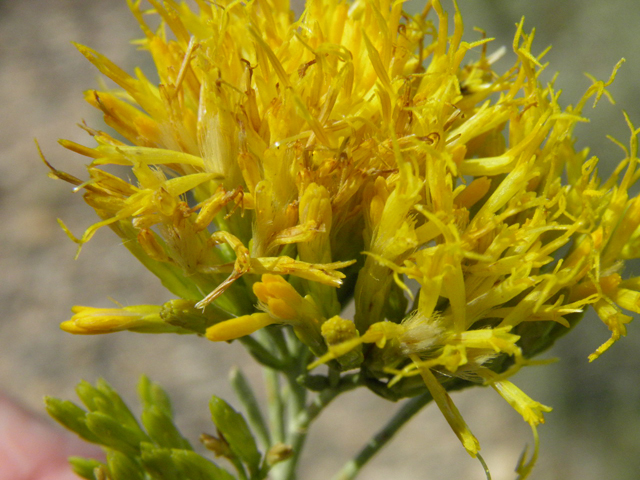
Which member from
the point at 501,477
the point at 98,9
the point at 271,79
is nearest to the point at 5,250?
the point at 98,9

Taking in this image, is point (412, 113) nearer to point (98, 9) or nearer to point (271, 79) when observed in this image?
point (271, 79)

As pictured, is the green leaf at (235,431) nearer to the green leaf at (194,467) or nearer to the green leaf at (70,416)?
the green leaf at (194,467)

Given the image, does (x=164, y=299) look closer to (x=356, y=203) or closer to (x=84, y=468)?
(x=84, y=468)

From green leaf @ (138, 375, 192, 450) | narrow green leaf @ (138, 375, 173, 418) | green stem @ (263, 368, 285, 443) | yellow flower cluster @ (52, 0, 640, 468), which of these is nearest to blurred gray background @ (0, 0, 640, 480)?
yellow flower cluster @ (52, 0, 640, 468)

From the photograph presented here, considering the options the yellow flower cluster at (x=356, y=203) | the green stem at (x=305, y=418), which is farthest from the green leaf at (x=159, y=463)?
the green stem at (x=305, y=418)

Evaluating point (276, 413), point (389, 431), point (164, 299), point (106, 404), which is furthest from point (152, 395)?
point (164, 299)

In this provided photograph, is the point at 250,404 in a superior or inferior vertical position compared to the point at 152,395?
inferior
